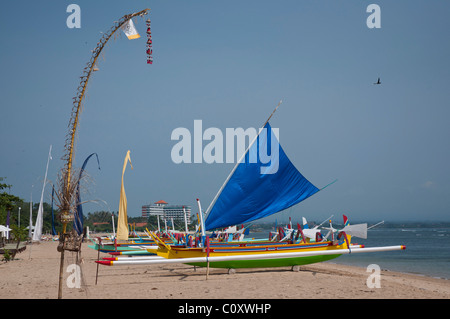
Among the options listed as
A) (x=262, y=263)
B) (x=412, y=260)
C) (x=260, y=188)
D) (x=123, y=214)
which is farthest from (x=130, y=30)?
(x=412, y=260)

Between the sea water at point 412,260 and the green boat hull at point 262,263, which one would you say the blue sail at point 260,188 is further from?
the sea water at point 412,260

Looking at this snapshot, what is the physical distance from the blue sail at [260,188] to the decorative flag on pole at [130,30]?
10169 mm

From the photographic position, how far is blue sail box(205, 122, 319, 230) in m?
19.0

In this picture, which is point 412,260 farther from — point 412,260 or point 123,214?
point 123,214

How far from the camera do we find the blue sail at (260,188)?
19.0 m

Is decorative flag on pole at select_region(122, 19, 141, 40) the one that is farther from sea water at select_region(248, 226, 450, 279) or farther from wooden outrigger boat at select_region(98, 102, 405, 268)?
sea water at select_region(248, 226, 450, 279)

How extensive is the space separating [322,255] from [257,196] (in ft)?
11.7

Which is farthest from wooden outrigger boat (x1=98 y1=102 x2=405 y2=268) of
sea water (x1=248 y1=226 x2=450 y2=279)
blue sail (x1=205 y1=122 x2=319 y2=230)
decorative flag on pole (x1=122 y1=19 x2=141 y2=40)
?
sea water (x1=248 y1=226 x2=450 y2=279)

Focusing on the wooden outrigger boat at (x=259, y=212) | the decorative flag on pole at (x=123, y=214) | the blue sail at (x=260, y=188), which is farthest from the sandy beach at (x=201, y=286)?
the decorative flag on pole at (x=123, y=214)

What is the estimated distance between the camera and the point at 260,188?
19484 mm

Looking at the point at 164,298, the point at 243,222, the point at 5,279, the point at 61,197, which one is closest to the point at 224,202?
the point at 243,222
